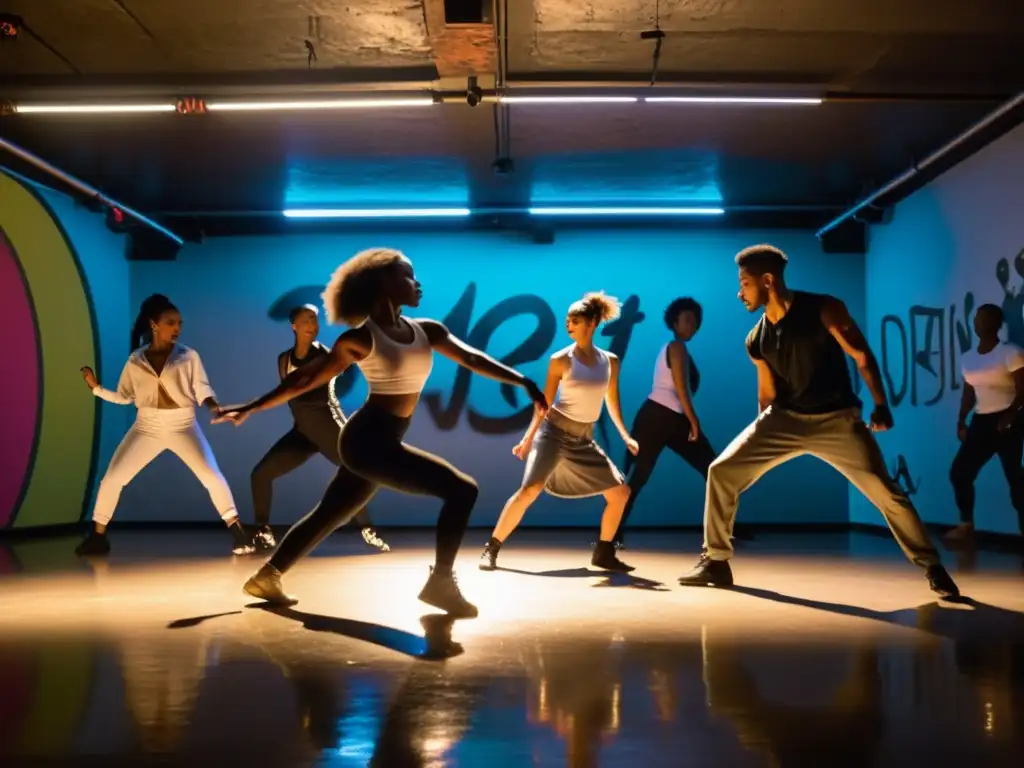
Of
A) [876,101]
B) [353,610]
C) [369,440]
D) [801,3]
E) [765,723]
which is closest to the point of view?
[765,723]

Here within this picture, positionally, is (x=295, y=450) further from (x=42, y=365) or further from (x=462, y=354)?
(x=462, y=354)

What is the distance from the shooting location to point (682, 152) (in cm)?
980

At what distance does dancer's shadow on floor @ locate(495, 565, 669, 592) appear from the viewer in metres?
5.97

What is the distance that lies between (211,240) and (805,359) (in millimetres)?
9122

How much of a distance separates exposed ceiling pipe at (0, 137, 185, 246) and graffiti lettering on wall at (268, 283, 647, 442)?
1.78m

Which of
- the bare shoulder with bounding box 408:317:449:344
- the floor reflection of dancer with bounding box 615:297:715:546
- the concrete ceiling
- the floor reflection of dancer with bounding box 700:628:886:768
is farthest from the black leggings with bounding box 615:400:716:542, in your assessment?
the floor reflection of dancer with bounding box 700:628:886:768

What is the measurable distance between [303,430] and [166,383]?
3.86 ft

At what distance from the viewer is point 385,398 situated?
479 cm

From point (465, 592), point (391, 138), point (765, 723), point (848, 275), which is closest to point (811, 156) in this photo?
point (848, 275)

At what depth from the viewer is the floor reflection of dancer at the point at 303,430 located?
27.2ft

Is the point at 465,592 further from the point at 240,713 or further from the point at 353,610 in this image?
the point at 240,713

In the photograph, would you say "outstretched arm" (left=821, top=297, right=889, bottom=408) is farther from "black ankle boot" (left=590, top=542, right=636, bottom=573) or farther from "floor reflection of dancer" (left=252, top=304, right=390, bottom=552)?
"floor reflection of dancer" (left=252, top=304, right=390, bottom=552)

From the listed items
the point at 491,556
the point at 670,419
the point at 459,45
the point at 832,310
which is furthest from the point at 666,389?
the point at 832,310

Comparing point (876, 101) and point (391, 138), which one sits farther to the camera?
point (391, 138)
